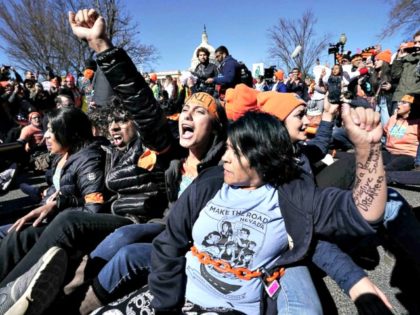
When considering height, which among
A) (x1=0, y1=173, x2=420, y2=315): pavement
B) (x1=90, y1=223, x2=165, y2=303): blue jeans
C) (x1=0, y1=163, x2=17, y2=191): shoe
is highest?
(x1=90, y1=223, x2=165, y2=303): blue jeans

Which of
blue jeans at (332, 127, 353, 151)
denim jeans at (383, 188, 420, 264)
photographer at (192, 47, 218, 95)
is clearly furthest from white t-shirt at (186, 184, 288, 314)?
photographer at (192, 47, 218, 95)

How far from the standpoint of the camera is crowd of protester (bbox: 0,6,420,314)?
153 cm

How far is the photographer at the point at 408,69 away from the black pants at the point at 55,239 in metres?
4.84

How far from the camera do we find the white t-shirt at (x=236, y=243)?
1544mm

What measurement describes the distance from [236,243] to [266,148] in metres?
0.48

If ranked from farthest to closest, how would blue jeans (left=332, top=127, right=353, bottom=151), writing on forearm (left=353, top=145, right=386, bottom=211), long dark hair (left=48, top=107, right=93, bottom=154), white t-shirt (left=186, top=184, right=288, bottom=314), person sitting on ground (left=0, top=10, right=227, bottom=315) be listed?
blue jeans (left=332, top=127, right=353, bottom=151), long dark hair (left=48, top=107, right=93, bottom=154), person sitting on ground (left=0, top=10, right=227, bottom=315), white t-shirt (left=186, top=184, right=288, bottom=314), writing on forearm (left=353, top=145, right=386, bottom=211)

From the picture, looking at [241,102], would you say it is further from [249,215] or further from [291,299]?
[291,299]

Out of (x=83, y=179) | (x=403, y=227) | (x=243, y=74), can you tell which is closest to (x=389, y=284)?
(x=403, y=227)

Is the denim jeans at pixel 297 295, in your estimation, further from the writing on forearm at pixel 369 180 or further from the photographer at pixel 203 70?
the photographer at pixel 203 70

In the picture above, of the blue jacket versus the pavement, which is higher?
the blue jacket

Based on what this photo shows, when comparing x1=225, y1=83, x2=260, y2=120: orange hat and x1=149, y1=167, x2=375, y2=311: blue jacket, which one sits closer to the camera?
x1=149, y1=167, x2=375, y2=311: blue jacket

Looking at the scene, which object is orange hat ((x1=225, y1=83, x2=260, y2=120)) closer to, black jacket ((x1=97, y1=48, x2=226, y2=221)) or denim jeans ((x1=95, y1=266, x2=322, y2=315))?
black jacket ((x1=97, y1=48, x2=226, y2=221))

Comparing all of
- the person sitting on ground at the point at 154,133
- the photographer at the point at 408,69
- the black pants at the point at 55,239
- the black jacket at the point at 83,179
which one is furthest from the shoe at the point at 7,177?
the photographer at the point at 408,69

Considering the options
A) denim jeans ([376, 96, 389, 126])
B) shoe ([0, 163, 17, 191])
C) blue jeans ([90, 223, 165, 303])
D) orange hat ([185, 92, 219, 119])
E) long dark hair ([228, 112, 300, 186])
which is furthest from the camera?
denim jeans ([376, 96, 389, 126])
